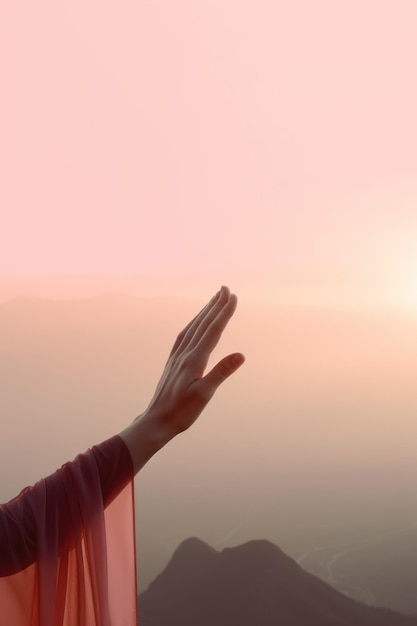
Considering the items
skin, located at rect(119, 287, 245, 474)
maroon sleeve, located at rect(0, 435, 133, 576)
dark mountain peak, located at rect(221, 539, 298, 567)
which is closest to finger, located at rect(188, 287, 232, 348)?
skin, located at rect(119, 287, 245, 474)

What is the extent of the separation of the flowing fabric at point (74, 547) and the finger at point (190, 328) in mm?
135

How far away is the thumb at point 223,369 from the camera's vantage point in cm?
73

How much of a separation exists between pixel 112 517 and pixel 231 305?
34 cm

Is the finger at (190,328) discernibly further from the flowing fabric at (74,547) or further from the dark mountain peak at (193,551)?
the dark mountain peak at (193,551)

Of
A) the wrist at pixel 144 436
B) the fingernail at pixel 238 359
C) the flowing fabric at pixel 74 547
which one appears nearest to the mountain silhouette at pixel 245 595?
the flowing fabric at pixel 74 547

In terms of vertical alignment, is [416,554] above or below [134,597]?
below

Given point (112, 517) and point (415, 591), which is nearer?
point (112, 517)

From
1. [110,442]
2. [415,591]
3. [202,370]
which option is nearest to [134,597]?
→ [110,442]

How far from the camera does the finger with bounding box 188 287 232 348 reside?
30.8 inches

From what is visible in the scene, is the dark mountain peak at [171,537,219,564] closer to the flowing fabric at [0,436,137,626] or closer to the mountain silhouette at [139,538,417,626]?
the mountain silhouette at [139,538,417,626]

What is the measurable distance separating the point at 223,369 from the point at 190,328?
86mm

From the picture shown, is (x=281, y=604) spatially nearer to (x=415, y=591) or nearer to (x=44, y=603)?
(x=415, y=591)

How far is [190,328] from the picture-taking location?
801mm

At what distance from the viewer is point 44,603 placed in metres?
0.84
